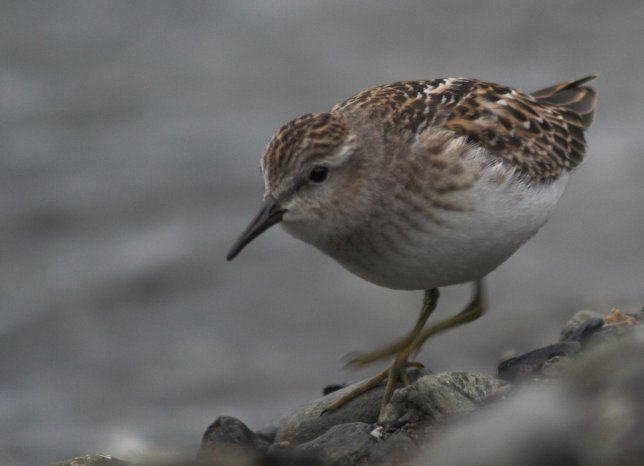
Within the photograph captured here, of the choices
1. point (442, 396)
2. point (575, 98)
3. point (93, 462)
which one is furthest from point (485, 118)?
point (93, 462)

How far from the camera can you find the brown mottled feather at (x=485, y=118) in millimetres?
7340

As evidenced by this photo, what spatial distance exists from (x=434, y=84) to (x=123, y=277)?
599 cm

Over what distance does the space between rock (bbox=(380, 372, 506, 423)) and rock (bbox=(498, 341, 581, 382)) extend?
23 cm

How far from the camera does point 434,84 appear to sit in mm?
7828

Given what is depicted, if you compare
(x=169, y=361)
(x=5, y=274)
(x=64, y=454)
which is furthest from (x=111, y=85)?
(x=64, y=454)

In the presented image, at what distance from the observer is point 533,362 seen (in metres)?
7.00

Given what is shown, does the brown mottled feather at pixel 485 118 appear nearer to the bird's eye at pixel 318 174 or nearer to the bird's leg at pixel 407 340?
the bird's eye at pixel 318 174

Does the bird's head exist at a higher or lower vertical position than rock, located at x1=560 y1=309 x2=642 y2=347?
higher

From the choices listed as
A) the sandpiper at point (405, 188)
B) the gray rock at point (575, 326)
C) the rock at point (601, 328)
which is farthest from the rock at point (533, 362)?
the sandpiper at point (405, 188)

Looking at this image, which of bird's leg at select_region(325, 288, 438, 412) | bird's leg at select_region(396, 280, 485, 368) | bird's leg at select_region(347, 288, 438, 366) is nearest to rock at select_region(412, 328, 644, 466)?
bird's leg at select_region(325, 288, 438, 412)

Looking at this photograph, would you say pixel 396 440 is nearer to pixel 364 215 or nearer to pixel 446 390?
pixel 446 390

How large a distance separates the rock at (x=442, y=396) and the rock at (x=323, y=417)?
0.60m

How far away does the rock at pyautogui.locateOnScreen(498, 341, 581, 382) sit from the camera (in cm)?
689

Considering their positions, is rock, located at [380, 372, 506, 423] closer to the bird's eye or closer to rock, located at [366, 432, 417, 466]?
rock, located at [366, 432, 417, 466]
